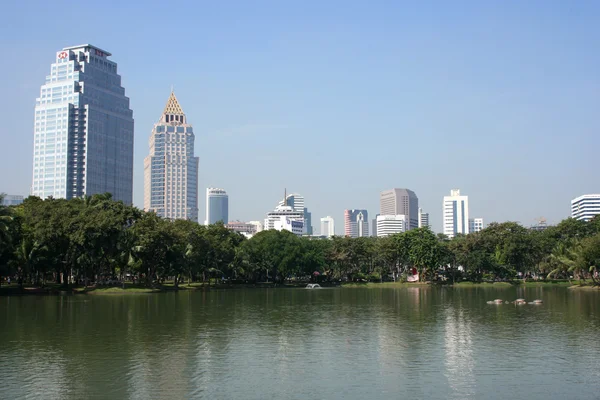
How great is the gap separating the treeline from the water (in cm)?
2626

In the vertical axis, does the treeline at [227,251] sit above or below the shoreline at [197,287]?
above

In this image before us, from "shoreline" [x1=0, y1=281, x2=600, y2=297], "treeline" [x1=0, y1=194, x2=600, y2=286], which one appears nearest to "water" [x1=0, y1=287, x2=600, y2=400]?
"treeline" [x1=0, y1=194, x2=600, y2=286]

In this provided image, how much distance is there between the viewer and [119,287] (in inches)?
3142

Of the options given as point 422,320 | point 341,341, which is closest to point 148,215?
point 422,320

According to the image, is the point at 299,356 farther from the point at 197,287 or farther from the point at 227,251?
the point at 227,251

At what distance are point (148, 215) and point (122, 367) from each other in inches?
2379

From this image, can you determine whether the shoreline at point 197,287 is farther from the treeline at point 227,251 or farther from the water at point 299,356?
the water at point 299,356

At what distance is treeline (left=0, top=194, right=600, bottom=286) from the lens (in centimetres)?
7194

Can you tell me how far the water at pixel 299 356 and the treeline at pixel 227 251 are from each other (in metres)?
26.3

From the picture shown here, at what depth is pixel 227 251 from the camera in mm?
98000

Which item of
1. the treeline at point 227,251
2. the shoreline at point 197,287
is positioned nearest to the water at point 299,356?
the treeline at point 227,251

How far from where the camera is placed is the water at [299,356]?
2100 cm

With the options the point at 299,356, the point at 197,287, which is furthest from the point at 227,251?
the point at 299,356

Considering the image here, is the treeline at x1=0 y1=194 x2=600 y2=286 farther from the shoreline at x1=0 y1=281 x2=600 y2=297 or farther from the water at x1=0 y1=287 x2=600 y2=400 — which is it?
the water at x1=0 y1=287 x2=600 y2=400
